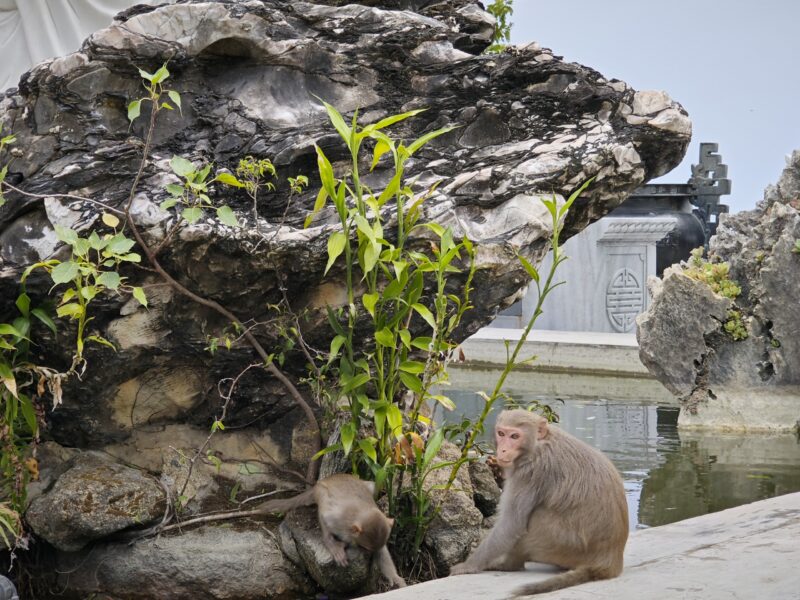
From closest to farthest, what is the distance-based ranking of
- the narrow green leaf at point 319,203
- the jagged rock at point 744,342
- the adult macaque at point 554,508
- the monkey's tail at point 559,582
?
the monkey's tail at point 559,582, the adult macaque at point 554,508, the narrow green leaf at point 319,203, the jagged rock at point 744,342

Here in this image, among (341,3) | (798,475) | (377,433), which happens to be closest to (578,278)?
(798,475)

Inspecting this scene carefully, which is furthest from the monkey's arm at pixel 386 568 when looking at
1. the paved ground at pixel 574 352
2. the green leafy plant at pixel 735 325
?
the paved ground at pixel 574 352

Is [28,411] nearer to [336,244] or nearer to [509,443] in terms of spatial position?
[336,244]

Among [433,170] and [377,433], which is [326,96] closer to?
[433,170]

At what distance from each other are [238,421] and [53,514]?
98 centimetres

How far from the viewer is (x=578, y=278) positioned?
13.5 m

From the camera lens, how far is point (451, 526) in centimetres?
411

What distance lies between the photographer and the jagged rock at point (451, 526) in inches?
159

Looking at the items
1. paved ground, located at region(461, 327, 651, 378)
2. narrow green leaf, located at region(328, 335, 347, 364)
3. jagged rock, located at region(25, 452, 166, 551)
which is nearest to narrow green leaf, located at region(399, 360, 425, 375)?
narrow green leaf, located at region(328, 335, 347, 364)

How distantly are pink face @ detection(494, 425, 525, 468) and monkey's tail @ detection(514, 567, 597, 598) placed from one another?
0.43 metres

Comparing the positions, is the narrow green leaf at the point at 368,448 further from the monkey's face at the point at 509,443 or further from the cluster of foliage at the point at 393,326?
the monkey's face at the point at 509,443

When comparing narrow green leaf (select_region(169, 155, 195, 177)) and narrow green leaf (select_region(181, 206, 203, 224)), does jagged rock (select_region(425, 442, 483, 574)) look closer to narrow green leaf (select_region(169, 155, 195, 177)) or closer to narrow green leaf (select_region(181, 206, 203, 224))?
narrow green leaf (select_region(181, 206, 203, 224))

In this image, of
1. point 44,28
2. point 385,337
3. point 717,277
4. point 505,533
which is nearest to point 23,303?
point 385,337

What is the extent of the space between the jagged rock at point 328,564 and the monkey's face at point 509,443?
75 centimetres
